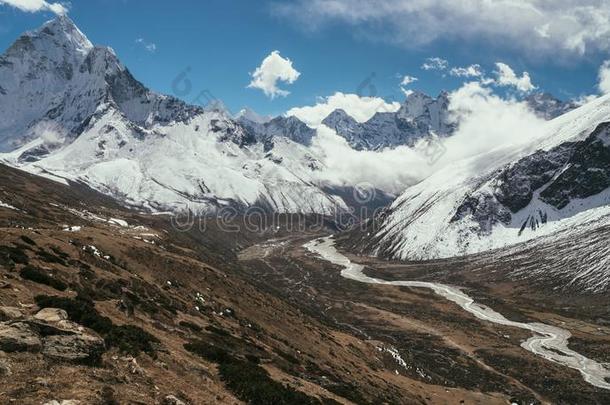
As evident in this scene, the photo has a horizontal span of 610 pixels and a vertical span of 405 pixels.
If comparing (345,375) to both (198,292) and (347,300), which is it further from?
(347,300)

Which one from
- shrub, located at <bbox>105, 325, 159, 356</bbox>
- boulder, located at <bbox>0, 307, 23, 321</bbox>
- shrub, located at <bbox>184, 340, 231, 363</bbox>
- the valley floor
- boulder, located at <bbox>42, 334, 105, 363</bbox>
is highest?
boulder, located at <bbox>0, 307, 23, 321</bbox>

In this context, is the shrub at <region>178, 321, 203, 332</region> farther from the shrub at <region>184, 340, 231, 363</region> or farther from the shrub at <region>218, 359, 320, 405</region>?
the shrub at <region>218, 359, 320, 405</region>

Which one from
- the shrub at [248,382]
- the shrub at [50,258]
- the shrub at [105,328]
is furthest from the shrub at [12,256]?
the shrub at [248,382]

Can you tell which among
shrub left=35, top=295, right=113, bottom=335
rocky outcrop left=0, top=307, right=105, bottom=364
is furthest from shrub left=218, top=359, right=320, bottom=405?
rocky outcrop left=0, top=307, right=105, bottom=364

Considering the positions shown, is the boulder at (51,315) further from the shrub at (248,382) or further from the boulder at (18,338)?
the shrub at (248,382)

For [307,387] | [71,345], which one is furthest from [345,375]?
[71,345]

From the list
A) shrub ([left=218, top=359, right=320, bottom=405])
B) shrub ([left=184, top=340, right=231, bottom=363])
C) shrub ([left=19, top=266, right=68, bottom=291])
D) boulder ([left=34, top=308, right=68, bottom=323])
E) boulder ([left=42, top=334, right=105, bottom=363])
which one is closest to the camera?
boulder ([left=42, top=334, right=105, bottom=363])
